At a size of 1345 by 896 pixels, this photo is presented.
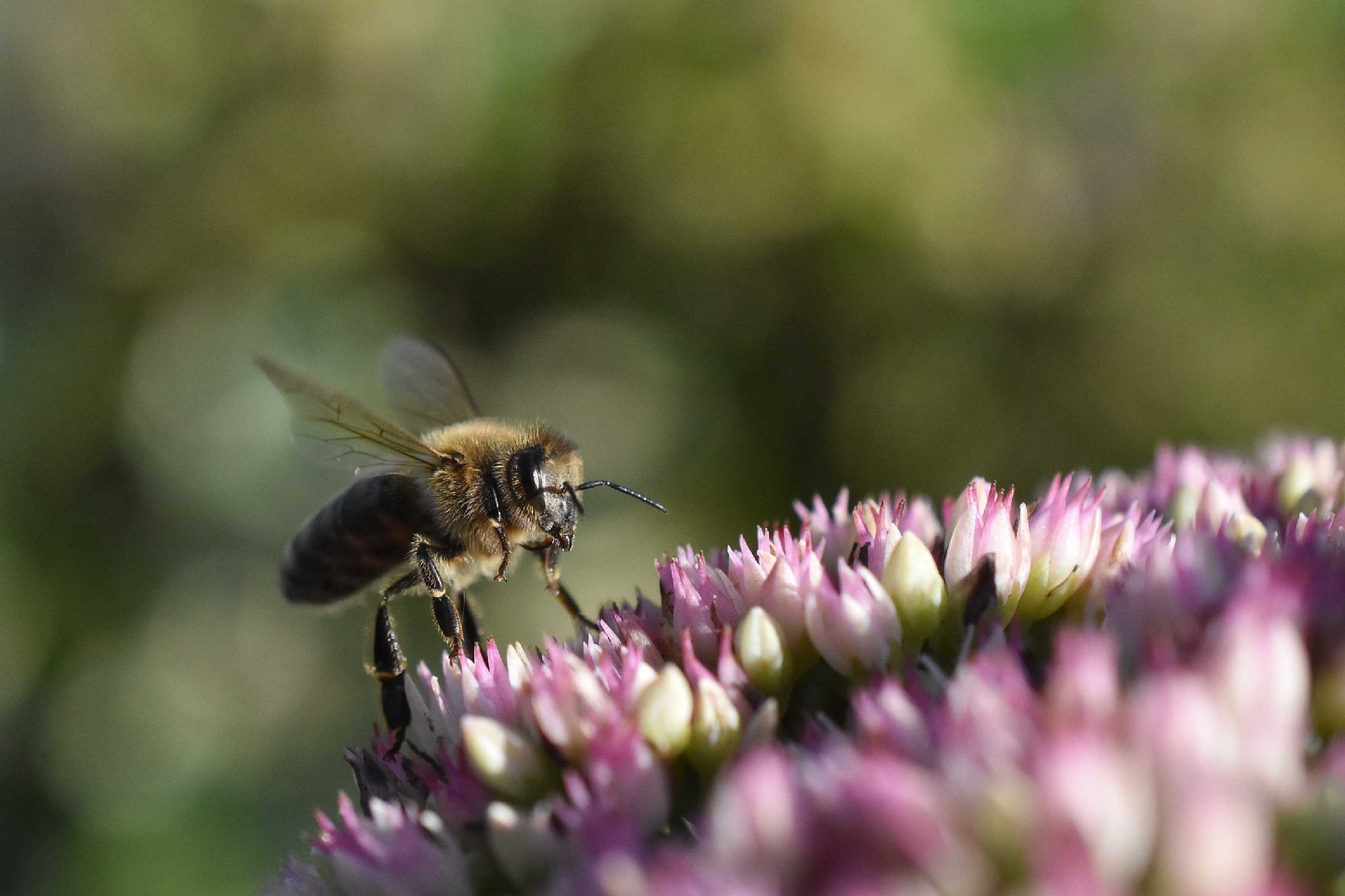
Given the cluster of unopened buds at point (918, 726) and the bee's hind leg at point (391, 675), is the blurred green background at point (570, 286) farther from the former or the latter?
the cluster of unopened buds at point (918, 726)

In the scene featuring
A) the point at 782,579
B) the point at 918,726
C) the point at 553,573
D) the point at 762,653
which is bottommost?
the point at 918,726

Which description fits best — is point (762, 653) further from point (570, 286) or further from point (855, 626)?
point (570, 286)

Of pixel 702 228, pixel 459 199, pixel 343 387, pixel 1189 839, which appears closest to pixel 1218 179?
pixel 702 228

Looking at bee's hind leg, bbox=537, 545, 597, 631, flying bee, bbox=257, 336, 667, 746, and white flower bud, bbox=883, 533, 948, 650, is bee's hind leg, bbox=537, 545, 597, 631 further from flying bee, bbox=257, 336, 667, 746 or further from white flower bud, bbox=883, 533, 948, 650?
white flower bud, bbox=883, 533, 948, 650

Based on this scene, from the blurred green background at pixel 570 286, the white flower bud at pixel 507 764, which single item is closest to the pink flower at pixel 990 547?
the white flower bud at pixel 507 764

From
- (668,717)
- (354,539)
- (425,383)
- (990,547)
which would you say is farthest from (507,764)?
(425,383)

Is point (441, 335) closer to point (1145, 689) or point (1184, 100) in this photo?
point (1184, 100)
